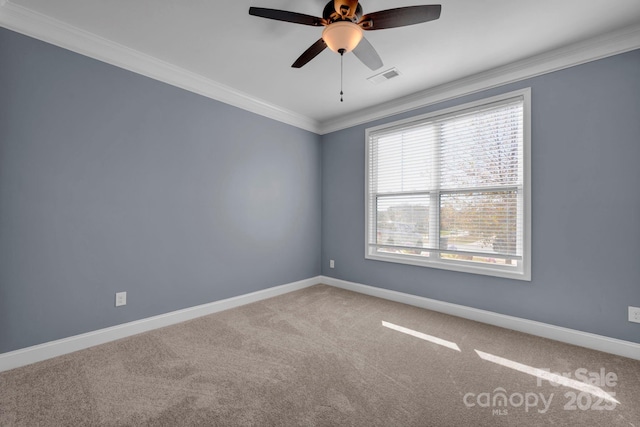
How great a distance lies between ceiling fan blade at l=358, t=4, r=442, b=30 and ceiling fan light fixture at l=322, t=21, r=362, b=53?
0.27 feet

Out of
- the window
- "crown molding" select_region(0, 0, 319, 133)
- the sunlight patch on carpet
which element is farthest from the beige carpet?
"crown molding" select_region(0, 0, 319, 133)

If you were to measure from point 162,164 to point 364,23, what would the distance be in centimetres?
240

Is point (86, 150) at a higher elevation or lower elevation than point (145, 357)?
higher

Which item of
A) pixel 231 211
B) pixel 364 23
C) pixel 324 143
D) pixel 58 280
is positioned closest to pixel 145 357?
pixel 58 280

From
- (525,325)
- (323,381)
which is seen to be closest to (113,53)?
(323,381)

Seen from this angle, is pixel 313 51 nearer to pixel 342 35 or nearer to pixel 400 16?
pixel 342 35

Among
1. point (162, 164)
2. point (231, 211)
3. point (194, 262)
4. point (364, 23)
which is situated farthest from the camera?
point (231, 211)

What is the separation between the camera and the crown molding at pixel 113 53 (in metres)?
2.15

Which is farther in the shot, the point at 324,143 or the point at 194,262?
the point at 324,143

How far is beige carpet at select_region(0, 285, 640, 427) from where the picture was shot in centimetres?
163

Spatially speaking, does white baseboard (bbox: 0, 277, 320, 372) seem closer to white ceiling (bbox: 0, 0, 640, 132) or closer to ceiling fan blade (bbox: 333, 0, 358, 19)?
white ceiling (bbox: 0, 0, 640, 132)

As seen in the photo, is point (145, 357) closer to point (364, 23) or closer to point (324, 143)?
point (364, 23)

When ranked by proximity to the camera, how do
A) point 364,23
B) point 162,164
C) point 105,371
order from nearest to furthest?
point 364,23
point 105,371
point 162,164

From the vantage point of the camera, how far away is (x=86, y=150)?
2.46m
